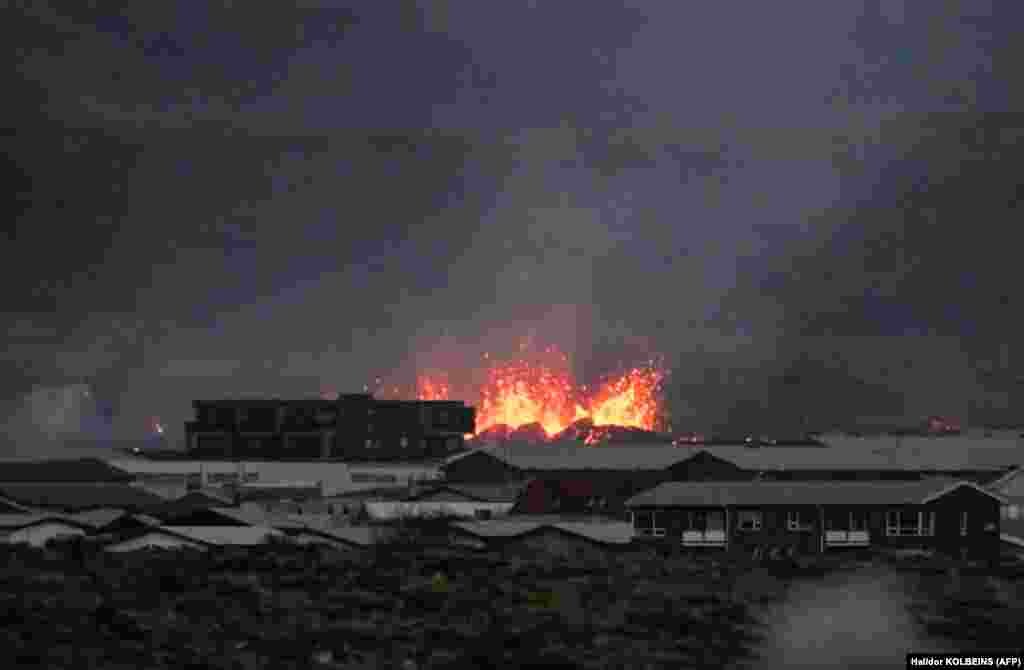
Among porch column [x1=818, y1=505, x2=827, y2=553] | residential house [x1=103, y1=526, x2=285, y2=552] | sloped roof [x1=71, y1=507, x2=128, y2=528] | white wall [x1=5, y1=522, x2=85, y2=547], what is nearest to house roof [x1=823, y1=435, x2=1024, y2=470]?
porch column [x1=818, y1=505, x2=827, y2=553]

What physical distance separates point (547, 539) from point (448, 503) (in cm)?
1707

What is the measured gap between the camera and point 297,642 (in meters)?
41.6

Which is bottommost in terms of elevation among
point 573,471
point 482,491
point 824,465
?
point 482,491

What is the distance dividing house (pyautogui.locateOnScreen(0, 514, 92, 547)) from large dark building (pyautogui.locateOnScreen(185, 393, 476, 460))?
179 feet

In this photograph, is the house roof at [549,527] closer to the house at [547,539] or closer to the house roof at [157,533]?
the house at [547,539]

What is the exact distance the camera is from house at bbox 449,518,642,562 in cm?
6150

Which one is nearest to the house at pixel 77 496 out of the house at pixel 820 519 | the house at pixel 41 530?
the house at pixel 41 530

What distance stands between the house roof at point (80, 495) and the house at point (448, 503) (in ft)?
30.8

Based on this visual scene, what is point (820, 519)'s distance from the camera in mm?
70750

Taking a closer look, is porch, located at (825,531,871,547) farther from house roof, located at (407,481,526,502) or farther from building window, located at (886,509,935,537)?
house roof, located at (407,481,526,502)

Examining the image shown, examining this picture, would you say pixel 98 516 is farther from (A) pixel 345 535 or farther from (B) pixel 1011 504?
(B) pixel 1011 504

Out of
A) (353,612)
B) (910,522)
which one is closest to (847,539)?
(910,522)

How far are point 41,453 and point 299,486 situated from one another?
27.1m

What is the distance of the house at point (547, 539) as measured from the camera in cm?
6150
